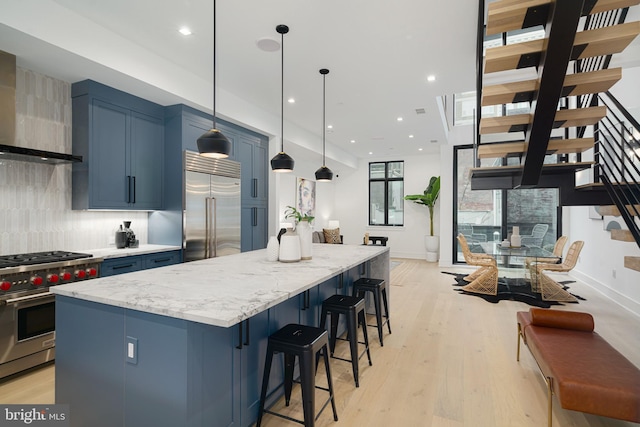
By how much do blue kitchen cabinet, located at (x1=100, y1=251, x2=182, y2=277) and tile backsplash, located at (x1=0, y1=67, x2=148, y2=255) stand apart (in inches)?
23.5

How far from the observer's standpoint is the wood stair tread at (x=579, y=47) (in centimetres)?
212

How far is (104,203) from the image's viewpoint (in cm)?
359

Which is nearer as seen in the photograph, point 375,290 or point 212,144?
point 212,144

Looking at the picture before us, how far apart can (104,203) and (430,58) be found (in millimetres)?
3834

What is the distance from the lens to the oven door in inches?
105

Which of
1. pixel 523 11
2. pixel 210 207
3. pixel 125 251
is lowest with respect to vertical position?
pixel 125 251

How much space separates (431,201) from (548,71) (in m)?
7.07

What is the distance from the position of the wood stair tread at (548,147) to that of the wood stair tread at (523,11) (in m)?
0.99

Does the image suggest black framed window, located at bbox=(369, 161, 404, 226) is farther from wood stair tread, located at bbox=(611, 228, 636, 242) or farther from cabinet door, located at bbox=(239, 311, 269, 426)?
cabinet door, located at bbox=(239, 311, 269, 426)

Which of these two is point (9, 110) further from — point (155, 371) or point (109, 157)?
point (155, 371)

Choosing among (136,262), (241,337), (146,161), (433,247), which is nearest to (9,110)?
(146,161)

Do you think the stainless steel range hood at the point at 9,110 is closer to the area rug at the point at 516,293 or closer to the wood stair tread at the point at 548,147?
the wood stair tread at the point at 548,147

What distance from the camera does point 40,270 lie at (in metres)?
2.84

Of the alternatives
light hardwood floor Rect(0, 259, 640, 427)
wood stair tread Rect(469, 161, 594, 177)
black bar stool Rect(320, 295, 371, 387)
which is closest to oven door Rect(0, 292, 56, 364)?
light hardwood floor Rect(0, 259, 640, 427)
